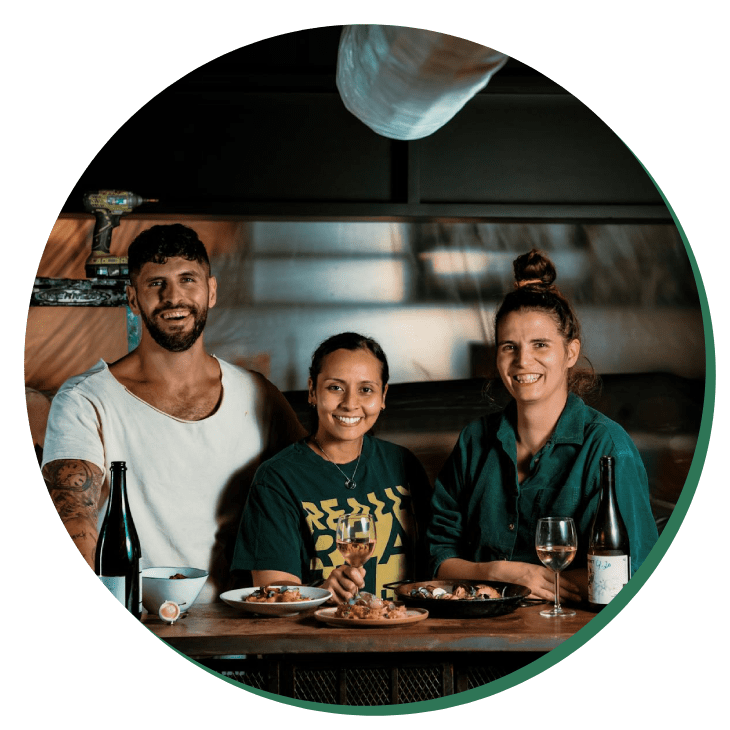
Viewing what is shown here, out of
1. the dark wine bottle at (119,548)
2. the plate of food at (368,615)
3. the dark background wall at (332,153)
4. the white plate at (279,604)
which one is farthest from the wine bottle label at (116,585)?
the dark background wall at (332,153)

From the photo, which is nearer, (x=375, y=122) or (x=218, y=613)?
(x=218, y=613)

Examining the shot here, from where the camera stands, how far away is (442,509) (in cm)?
228

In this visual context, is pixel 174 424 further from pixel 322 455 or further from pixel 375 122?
pixel 375 122

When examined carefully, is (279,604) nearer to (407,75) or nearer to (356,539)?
(356,539)

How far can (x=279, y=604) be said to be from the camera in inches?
81.2

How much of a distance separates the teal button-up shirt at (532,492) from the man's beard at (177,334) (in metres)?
0.64

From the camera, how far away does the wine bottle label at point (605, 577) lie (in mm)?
2125

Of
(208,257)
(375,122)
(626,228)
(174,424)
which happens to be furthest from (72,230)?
(626,228)

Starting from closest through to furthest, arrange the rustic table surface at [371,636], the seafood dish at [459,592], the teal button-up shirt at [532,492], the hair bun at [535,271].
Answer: the rustic table surface at [371,636], the seafood dish at [459,592], the teal button-up shirt at [532,492], the hair bun at [535,271]

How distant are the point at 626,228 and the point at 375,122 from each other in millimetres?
611

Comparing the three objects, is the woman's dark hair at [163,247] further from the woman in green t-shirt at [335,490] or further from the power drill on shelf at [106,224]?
the woman in green t-shirt at [335,490]

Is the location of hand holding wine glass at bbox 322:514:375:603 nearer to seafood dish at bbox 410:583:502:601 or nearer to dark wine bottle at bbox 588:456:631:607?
seafood dish at bbox 410:583:502:601

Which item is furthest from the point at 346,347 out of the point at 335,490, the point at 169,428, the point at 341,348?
the point at 169,428

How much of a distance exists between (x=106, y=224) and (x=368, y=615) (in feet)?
3.40
